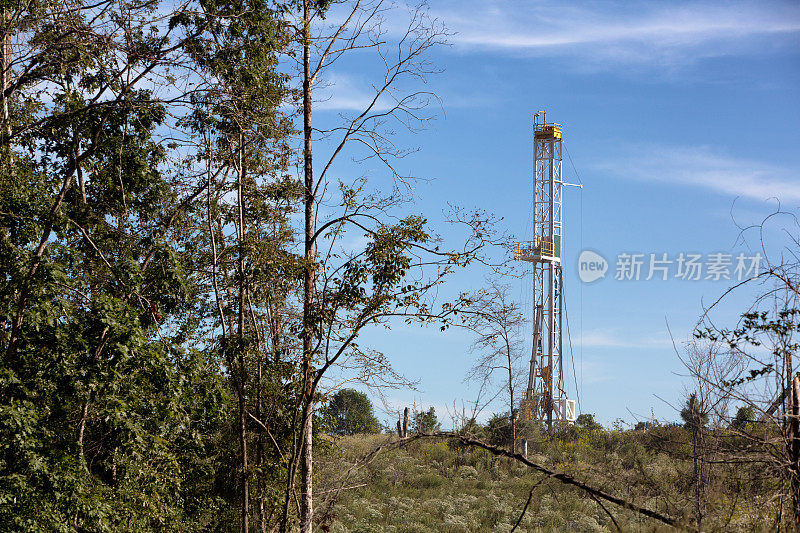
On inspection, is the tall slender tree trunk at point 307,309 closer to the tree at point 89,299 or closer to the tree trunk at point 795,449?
the tree at point 89,299

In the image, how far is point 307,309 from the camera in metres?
10.6

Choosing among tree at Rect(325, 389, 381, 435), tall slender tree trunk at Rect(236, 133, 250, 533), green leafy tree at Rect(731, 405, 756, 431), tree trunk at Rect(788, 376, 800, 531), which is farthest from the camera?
tree at Rect(325, 389, 381, 435)

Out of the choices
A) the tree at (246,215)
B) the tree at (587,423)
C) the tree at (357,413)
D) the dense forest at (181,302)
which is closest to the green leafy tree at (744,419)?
the dense forest at (181,302)

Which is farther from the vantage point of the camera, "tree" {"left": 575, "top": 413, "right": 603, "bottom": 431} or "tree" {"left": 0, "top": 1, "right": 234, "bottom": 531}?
"tree" {"left": 575, "top": 413, "right": 603, "bottom": 431}

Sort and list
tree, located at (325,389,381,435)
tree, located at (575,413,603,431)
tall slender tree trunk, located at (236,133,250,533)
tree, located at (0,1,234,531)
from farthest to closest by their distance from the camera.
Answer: tree, located at (325,389,381,435)
tree, located at (575,413,603,431)
tall slender tree trunk, located at (236,133,250,533)
tree, located at (0,1,234,531)

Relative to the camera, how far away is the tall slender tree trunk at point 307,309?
35.0 ft

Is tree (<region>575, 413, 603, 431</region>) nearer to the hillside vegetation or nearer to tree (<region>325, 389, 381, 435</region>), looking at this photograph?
the hillside vegetation

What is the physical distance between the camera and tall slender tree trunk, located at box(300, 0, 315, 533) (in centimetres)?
1066

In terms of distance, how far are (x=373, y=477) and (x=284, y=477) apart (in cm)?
917

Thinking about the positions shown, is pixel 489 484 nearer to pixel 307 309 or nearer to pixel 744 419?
pixel 307 309

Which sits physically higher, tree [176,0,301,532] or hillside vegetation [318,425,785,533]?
tree [176,0,301,532]

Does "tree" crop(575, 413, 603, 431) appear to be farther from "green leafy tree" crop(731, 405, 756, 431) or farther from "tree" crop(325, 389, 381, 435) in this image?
"green leafy tree" crop(731, 405, 756, 431)

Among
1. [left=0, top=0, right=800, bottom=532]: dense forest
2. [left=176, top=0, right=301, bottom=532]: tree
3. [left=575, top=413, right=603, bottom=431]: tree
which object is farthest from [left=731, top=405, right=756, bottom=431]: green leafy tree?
[left=575, top=413, right=603, bottom=431]: tree

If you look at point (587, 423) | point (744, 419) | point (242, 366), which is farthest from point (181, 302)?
point (587, 423)
